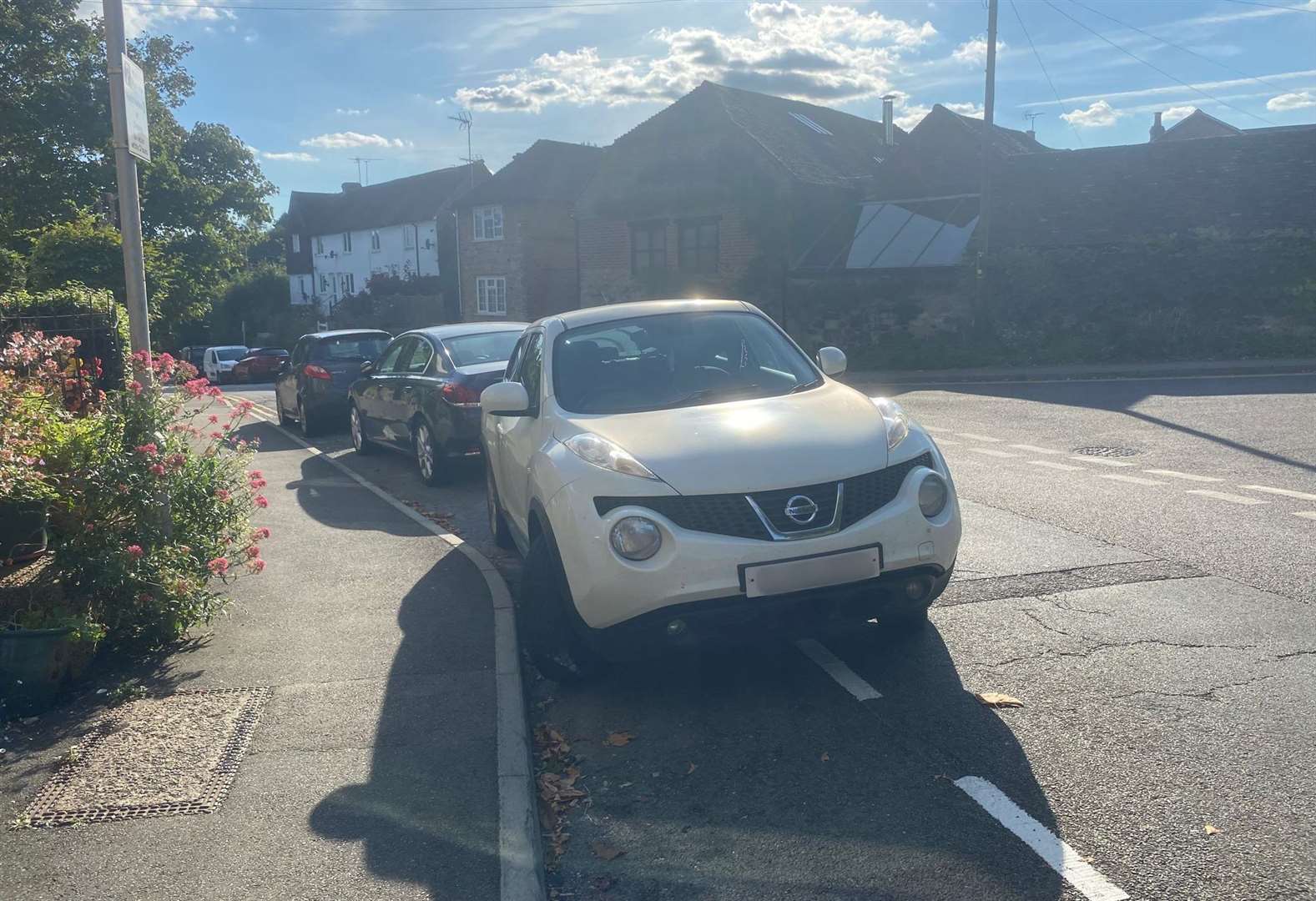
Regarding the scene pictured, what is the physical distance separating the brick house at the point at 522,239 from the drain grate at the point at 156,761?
4220 cm

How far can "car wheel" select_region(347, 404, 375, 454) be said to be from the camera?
554 inches

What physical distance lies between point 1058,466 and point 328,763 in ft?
27.5

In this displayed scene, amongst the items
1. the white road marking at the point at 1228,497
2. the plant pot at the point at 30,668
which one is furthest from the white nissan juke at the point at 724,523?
the white road marking at the point at 1228,497

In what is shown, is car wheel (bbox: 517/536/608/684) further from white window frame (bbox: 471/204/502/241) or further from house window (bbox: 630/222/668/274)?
white window frame (bbox: 471/204/502/241)

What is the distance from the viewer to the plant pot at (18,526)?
5578 millimetres

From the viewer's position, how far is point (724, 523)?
4.63 meters

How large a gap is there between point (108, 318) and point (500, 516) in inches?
294

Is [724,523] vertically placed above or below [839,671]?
above

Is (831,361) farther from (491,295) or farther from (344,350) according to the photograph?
(491,295)

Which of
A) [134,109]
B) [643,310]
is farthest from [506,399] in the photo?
[134,109]

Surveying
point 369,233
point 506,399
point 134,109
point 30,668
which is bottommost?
point 30,668

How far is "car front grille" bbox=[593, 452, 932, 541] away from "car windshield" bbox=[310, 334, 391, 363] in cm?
1256

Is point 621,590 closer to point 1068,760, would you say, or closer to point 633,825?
point 633,825

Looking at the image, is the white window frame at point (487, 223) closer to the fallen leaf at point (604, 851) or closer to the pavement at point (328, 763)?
the pavement at point (328, 763)
